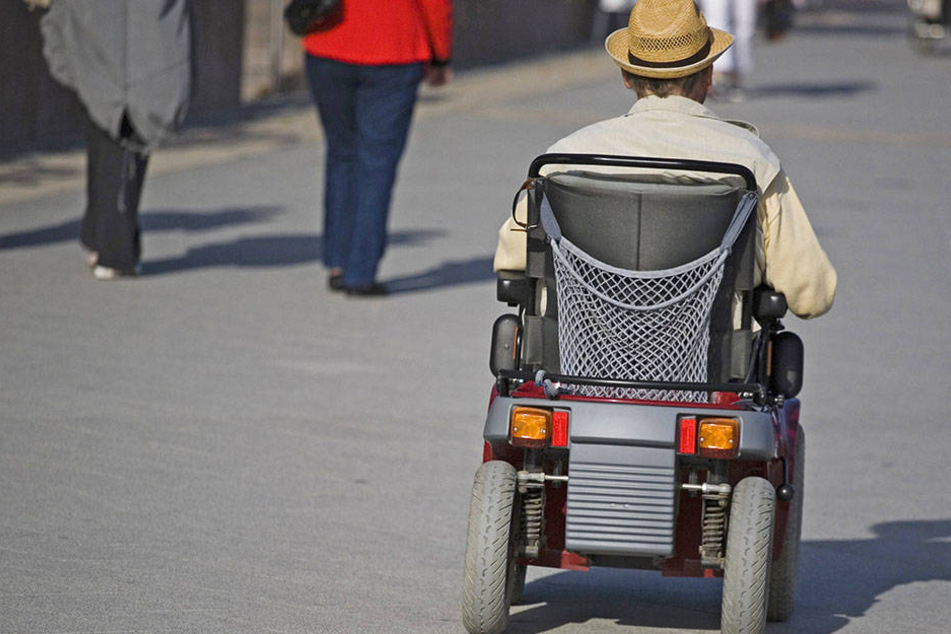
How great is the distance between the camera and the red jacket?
9.09 meters

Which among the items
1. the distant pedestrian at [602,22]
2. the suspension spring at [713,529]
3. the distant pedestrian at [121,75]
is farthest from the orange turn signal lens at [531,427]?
the distant pedestrian at [602,22]

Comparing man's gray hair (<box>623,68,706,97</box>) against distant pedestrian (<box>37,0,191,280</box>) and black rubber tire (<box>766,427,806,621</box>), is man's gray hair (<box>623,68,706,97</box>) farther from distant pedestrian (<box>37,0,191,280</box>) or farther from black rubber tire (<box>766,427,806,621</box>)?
distant pedestrian (<box>37,0,191,280</box>)

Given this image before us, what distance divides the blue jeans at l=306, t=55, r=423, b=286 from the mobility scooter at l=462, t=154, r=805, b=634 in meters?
4.66

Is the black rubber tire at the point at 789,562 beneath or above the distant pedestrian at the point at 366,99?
above

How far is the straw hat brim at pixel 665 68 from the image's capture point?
15.4 ft

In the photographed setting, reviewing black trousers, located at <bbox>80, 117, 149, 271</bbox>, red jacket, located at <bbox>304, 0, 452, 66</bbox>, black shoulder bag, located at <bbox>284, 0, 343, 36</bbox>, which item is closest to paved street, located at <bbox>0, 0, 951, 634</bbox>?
black trousers, located at <bbox>80, 117, 149, 271</bbox>

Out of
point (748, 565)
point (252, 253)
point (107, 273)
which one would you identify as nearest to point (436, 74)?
point (252, 253)

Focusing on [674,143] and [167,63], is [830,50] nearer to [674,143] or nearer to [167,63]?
[167,63]

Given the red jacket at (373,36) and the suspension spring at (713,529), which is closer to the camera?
the suspension spring at (713,529)

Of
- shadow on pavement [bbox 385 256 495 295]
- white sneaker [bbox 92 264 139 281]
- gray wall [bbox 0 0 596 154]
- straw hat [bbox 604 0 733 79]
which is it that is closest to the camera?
straw hat [bbox 604 0 733 79]

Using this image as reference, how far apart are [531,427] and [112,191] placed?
5397 millimetres

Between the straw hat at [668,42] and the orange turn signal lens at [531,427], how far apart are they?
994 mm

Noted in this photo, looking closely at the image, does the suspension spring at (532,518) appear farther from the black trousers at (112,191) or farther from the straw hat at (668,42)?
the black trousers at (112,191)

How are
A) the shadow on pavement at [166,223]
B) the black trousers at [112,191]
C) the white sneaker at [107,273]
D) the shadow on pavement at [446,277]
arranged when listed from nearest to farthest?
the black trousers at [112,191] < the white sneaker at [107,273] < the shadow on pavement at [446,277] < the shadow on pavement at [166,223]
